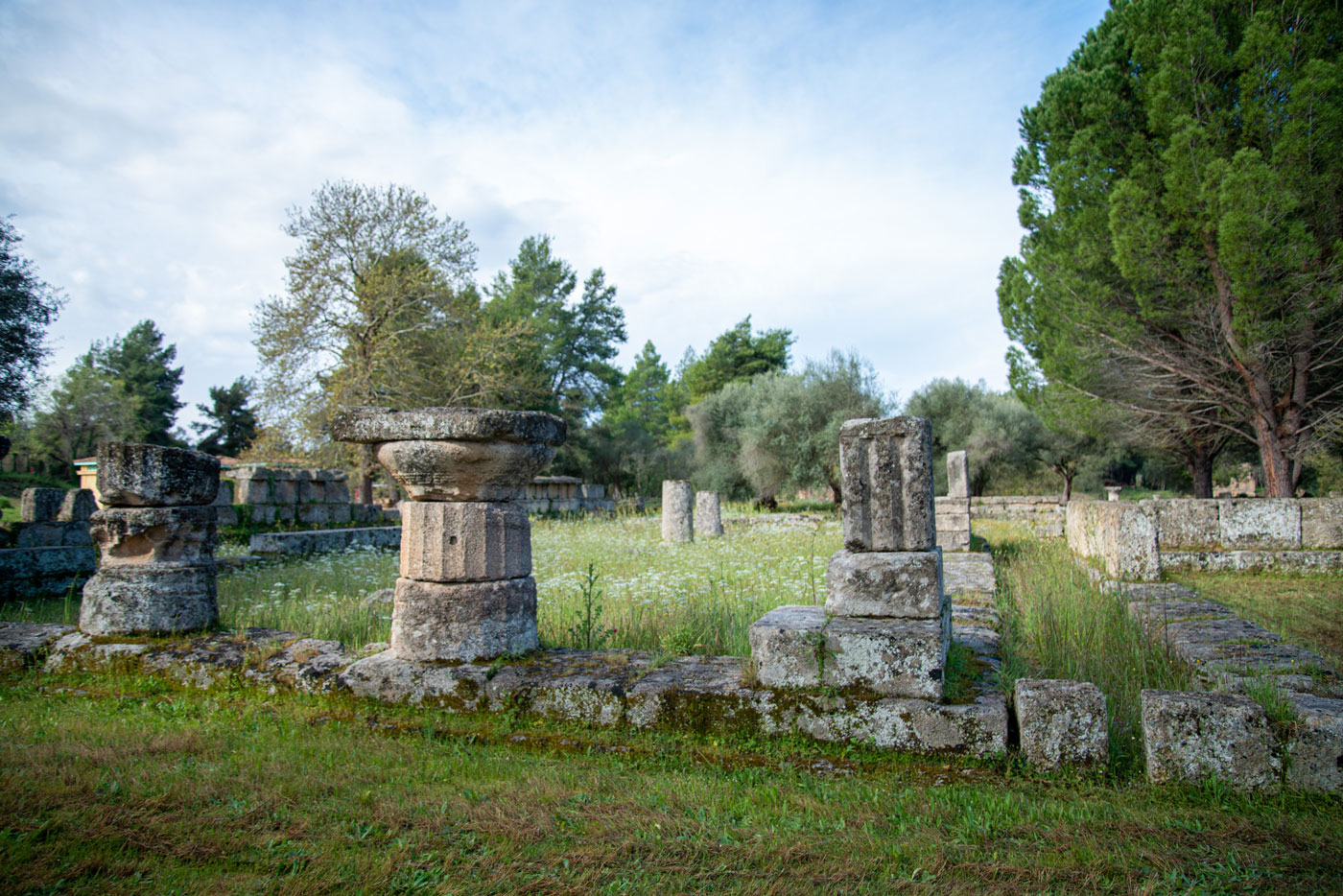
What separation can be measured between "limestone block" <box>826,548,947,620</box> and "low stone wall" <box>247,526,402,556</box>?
25.4 ft

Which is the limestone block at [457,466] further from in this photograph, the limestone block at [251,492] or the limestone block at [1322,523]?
the limestone block at [251,492]

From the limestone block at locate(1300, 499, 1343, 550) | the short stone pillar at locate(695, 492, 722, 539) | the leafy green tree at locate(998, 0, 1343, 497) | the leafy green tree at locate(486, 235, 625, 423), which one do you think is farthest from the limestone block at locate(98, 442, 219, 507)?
the leafy green tree at locate(486, 235, 625, 423)

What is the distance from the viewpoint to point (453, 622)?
13.5 ft

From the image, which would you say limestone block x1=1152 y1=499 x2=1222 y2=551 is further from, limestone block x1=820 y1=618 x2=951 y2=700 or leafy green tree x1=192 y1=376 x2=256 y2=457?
leafy green tree x1=192 y1=376 x2=256 y2=457

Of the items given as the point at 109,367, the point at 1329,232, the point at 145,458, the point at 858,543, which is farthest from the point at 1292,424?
the point at 109,367

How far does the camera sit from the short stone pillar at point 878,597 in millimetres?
3479

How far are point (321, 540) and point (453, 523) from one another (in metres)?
9.93

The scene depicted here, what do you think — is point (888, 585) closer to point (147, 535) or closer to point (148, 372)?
point (147, 535)

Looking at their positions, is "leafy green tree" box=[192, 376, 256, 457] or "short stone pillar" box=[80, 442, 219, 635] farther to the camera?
"leafy green tree" box=[192, 376, 256, 457]

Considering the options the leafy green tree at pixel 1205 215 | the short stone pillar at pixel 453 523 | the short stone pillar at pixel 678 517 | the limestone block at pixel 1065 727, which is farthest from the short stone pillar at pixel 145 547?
the leafy green tree at pixel 1205 215

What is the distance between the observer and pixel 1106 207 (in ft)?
46.9

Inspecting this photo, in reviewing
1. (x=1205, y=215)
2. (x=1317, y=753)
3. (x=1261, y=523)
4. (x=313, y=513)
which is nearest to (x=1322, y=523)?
(x=1261, y=523)

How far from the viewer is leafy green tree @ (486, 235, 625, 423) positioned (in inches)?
1323

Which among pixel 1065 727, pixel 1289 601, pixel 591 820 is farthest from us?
pixel 1289 601
